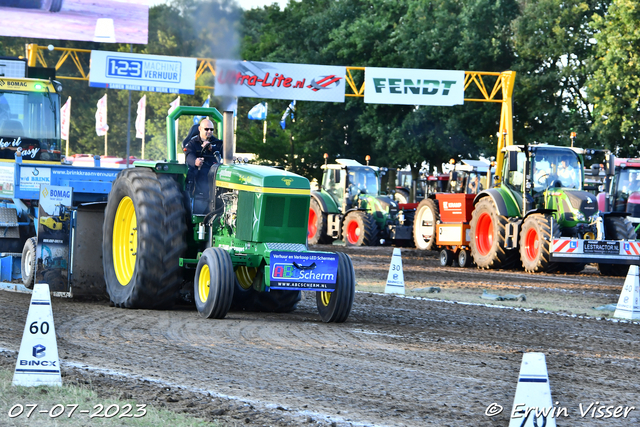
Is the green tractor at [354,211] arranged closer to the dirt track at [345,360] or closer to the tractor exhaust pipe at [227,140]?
the dirt track at [345,360]

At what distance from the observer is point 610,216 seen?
18.8 meters

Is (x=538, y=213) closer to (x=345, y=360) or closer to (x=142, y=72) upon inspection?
(x=345, y=360)

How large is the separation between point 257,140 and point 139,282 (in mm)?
29577

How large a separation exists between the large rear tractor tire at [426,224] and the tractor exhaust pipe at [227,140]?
13.6 meters

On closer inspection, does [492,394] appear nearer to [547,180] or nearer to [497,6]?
[547,180]

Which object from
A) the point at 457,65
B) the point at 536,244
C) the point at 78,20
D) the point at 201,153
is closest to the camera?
the point at 201,153

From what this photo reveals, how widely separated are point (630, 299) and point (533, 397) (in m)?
7.54

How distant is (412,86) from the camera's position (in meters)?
25.8

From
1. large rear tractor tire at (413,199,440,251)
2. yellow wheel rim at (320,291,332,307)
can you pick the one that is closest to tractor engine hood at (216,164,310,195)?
yellow wheel rim at (320,291,332,307)

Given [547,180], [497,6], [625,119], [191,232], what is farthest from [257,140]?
[191,232]

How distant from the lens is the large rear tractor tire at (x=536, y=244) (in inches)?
691

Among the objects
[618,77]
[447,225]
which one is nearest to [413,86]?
[447,225]

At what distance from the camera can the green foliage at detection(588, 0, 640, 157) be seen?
99.7 feet

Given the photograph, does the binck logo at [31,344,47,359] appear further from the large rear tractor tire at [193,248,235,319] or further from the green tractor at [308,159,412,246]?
the green tractor at [308,159,412,246]
